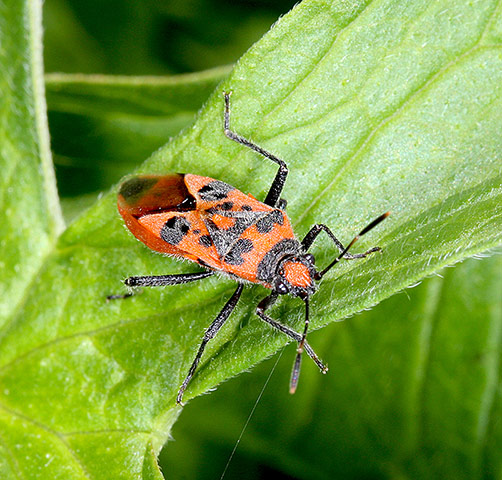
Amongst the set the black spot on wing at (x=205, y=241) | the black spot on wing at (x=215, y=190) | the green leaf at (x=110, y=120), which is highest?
the green leaf at (x=110, y=120)

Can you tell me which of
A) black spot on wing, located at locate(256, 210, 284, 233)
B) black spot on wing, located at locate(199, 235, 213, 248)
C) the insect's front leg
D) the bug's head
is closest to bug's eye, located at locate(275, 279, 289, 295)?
the bug's head

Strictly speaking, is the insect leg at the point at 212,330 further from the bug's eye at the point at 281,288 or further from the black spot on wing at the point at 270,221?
the black spot on wing at the point at 270,221

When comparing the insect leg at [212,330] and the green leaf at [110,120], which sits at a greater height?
the green leaf at [110,120]

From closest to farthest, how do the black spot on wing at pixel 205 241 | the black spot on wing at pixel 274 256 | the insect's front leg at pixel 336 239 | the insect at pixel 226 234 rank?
the insect's front leg at pixel 336 239 < the insect at pixel 226 234 < the black spot on wing at pixel 274 256 < the black spot on wing at pixel 205 241

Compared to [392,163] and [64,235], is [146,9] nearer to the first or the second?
[64,235]

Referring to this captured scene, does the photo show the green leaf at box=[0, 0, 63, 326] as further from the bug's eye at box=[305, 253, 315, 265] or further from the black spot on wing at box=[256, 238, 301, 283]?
the bug's eye at box=[305, 253, 315, 265]

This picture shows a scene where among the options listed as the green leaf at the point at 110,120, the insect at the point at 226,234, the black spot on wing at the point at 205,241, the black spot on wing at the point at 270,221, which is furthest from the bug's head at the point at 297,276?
the green leaf at the point at 110,120
